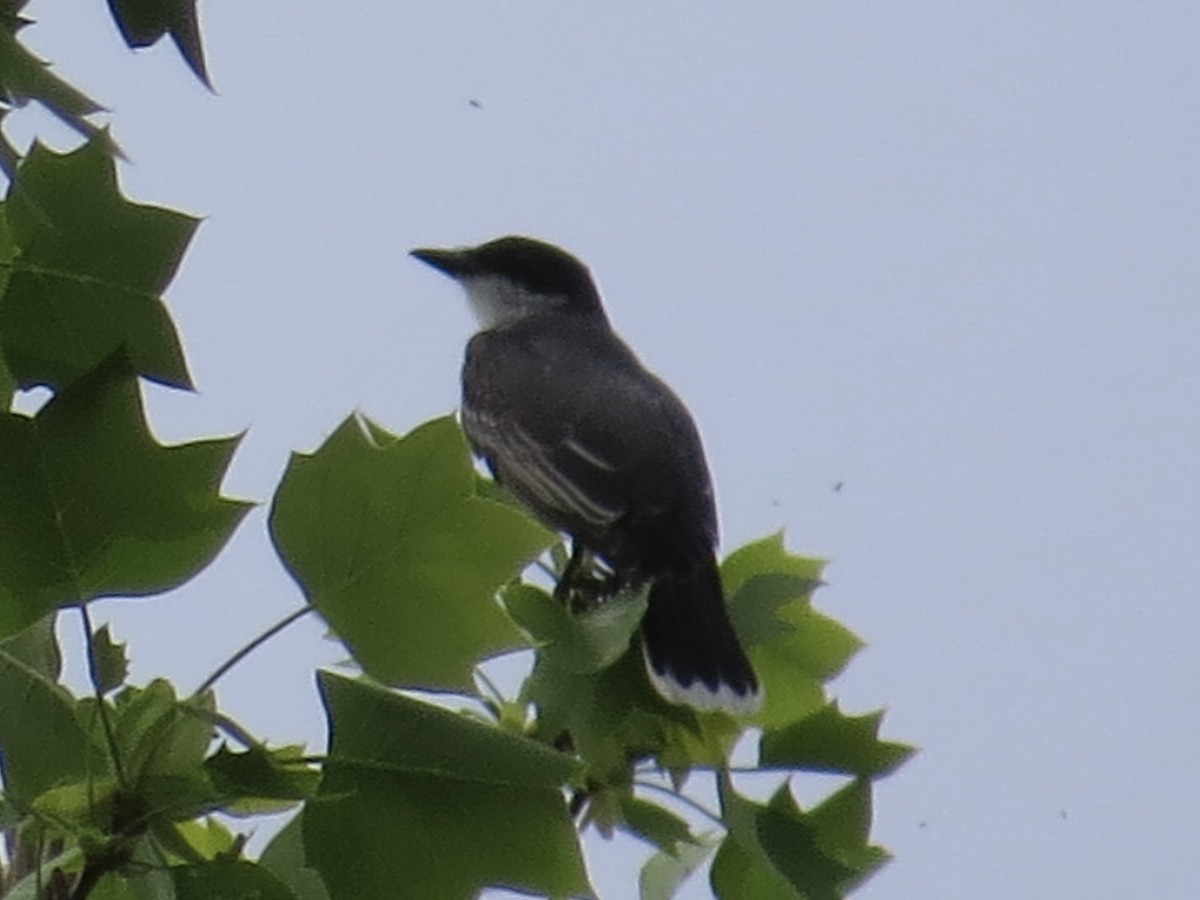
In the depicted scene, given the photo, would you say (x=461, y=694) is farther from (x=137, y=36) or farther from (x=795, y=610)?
(x=795, y=610)

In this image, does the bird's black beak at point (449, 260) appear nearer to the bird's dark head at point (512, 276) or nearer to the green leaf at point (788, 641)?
the bird's dark head at point (512, 276)

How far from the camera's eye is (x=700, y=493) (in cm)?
334

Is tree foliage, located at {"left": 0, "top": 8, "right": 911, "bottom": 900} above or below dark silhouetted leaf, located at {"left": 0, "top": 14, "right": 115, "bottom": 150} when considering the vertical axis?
below

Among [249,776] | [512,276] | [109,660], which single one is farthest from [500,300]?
[249,776]

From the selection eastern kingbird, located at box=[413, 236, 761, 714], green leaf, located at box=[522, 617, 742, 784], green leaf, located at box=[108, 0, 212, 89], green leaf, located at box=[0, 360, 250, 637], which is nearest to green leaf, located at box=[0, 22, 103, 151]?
green leaf, located at box=[108, 0, 212, 89]

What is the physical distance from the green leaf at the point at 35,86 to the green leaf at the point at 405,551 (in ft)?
0.95

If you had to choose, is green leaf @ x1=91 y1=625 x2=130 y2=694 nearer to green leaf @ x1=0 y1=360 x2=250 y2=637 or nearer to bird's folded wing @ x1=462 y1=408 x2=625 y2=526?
green leaf @ x1=0 y1=360 x2=250 y2=637

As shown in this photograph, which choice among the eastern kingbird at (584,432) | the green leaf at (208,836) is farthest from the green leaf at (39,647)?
the eastern kingbird at (584,432)

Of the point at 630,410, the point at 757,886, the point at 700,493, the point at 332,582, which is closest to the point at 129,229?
the point at 332,582

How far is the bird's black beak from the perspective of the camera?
4.91m

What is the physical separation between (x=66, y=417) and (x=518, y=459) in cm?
259

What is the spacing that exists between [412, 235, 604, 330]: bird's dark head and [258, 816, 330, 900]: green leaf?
3.70 meters

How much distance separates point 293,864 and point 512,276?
12.4ft

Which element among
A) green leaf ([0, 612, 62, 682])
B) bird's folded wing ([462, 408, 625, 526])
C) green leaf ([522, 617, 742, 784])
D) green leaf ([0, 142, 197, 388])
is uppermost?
green leaf ([0, 142, 197, 388])
